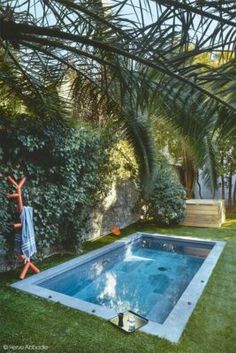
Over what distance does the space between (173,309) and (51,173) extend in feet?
12.5

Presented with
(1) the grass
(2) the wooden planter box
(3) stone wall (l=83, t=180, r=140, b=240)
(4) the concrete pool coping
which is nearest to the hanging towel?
(4) the concrete pool coping

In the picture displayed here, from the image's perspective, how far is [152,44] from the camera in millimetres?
2596

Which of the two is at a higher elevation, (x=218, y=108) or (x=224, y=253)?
(x=218, y=108)

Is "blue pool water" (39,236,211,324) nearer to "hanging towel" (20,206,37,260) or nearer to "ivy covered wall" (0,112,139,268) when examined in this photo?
"hanging towel" (20,206,37,260)

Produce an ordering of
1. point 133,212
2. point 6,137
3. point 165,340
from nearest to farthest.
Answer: point 165,340, point 6,137, point 133,212

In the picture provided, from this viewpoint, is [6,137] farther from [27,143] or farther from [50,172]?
[50,172]

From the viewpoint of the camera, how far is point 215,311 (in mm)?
4316

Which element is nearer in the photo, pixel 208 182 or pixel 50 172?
pixel 208 182

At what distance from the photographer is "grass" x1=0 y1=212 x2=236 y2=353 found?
3.36m

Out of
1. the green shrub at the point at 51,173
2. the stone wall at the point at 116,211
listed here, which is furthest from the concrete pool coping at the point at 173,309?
the stone wall at the point at 116,211

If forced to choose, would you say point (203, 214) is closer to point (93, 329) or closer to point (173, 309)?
point (173, 309)

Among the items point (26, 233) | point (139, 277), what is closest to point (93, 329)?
point (26, 233)

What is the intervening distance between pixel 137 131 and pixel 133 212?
5878 millimetres

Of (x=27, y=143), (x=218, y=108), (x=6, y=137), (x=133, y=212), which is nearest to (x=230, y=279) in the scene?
(x=218, y=108)
